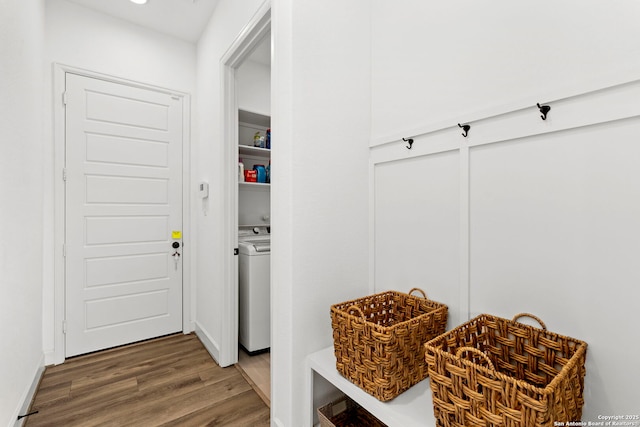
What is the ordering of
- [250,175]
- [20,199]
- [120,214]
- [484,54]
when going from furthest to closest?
[250,175], [120,214], [20,199], [484,54]

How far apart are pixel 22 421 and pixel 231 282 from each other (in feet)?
4.33

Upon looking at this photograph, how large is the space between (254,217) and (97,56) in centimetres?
192

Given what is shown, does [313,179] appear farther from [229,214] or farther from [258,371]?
[258,371]

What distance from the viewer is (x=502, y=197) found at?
3.65 feet

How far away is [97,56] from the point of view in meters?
2.52

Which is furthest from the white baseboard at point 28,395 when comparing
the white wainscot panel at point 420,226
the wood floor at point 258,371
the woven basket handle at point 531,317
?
the woven basket handle at point 531,317

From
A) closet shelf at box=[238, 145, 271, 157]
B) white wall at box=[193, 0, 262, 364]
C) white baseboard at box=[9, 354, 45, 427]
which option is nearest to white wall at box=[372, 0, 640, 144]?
white wall at box=[193, 0, 262, 364]

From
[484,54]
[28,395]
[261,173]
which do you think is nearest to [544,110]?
[484,54]

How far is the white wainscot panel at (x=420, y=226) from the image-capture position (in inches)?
50.2

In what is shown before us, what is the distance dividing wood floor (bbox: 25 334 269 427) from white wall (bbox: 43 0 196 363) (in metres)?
0.44

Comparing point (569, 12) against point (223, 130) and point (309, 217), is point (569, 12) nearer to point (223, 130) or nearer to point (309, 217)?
point (309, 217)

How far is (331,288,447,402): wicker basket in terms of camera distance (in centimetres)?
107

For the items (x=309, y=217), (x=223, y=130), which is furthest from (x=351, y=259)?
(x=223, y=130)

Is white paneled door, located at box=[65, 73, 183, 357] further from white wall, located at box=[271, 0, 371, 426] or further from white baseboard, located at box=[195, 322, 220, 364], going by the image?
white wall, located at box=[271, 0, 371, 426]
